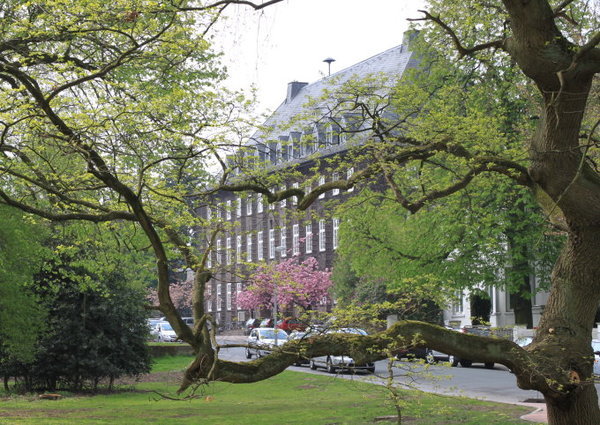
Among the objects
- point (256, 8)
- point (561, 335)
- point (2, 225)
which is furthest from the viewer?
point (2, 225)

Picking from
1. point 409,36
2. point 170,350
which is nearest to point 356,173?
point 409,36

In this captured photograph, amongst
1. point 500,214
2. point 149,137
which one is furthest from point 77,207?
point 500,214

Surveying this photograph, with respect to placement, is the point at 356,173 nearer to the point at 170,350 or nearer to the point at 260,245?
the point at 170,350

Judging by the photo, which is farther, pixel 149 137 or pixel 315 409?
pixel 315 409

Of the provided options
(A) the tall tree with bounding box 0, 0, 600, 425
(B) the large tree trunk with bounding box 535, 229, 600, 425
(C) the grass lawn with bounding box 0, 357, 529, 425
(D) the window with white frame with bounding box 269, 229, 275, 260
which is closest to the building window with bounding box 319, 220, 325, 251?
(D) the window with white frame with bounding box 269, 229, 275, 260

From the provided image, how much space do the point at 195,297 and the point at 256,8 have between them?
334 centimetres

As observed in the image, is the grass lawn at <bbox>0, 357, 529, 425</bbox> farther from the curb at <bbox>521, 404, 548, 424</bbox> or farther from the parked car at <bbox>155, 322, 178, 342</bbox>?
the parked car at <bbox>155, 322, 178, 342</bbox>

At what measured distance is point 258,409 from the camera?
24.6 metres

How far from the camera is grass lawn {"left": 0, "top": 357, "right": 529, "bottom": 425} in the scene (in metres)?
20.3

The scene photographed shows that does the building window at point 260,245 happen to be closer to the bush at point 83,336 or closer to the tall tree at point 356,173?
the bush at point 83,336

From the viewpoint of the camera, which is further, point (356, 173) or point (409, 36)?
point (409, 36)

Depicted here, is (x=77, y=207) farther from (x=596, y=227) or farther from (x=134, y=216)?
(x=596, y=227)

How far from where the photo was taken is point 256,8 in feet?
35.9

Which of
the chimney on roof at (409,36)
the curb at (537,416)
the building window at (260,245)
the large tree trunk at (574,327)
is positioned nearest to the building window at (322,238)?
the building window at (260,245)
